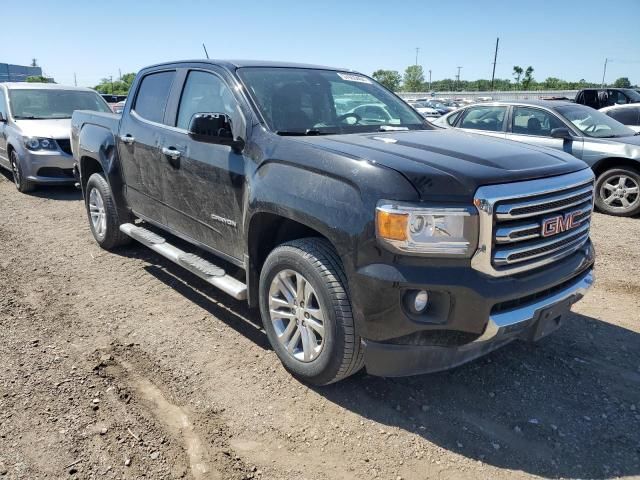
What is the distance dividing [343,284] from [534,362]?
162 cm

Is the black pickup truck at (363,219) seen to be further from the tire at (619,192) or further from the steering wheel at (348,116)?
the tire at (619,192)

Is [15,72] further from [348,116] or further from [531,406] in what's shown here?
[531,406]

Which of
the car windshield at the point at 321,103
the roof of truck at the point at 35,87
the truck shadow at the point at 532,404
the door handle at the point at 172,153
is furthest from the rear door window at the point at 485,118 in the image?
the roof of truck at the point at 35,87

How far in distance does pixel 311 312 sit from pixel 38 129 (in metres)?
8.02

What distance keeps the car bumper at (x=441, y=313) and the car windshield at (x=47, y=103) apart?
352 inches

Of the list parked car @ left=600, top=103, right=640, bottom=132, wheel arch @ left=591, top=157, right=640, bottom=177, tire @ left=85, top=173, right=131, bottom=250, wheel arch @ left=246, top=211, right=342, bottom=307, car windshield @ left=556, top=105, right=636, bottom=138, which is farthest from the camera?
parked car @ left=600, top=103, right=640, bottom=132

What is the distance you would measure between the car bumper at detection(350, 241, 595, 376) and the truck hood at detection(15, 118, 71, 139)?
8.06 meters

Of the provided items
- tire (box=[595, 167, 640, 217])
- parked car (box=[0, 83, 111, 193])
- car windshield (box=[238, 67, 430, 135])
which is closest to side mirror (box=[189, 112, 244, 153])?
car windshield (box=[238, 67, 430, 135])

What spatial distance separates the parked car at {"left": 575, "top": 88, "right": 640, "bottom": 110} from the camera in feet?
52.2

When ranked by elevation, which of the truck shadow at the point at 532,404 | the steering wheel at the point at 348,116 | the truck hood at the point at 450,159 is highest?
the steering wheel at the point at 348,116

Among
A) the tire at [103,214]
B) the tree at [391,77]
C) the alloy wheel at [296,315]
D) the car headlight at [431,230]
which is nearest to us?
the car headlight at [431,230]

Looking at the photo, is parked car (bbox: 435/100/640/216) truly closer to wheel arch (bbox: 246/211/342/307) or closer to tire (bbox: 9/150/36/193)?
wheel arch (bbox: 246/211/342/307)

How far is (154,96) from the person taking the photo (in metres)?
4.62

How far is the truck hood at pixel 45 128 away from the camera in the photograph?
28.8 ft
